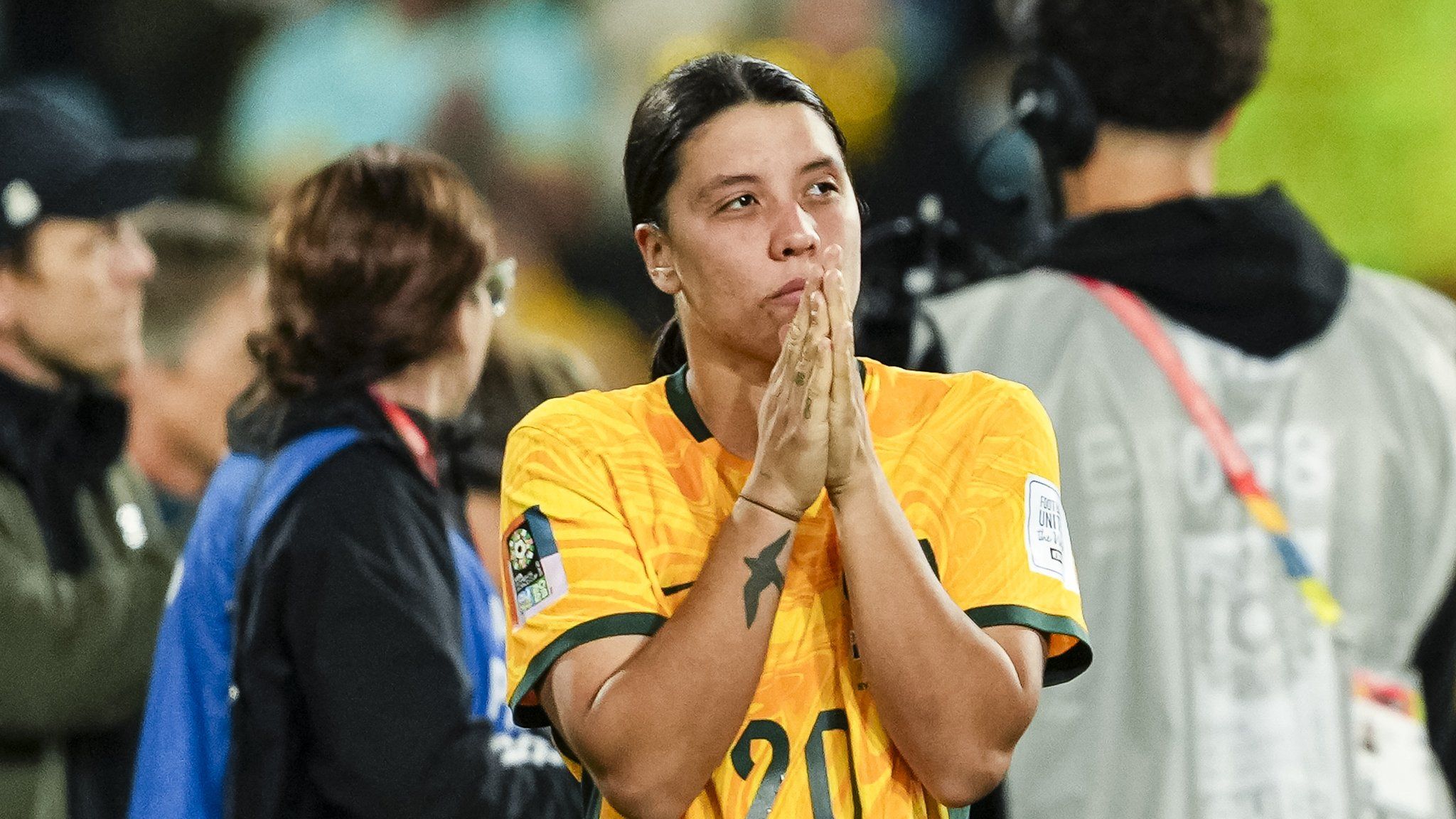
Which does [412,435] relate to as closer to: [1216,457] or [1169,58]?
[1216,457]

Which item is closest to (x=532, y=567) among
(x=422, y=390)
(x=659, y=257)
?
(x=659, y=257)

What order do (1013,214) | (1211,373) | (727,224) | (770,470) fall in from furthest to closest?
(1013,214) < (1211,373) < (727,224) < (770,470)

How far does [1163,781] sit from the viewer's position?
7.52 feet

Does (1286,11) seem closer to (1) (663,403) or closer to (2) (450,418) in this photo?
(2) (450,418)

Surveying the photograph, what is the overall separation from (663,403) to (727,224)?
0.19 meters

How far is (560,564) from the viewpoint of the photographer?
1.44 metres

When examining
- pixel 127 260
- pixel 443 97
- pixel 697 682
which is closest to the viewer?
pixel 697 682

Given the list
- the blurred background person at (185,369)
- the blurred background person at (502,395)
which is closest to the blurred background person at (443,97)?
the blurred background person at (185,369)

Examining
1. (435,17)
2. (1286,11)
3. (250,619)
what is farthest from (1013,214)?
(435,17)

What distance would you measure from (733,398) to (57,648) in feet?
5.36

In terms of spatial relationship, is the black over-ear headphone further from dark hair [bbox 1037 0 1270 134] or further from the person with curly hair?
the person with curly hair

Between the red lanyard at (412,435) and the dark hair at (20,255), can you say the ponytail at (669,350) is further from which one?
the dark hair at (20,255)

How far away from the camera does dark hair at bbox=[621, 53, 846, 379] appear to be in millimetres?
1515

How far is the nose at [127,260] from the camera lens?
3.25 m
